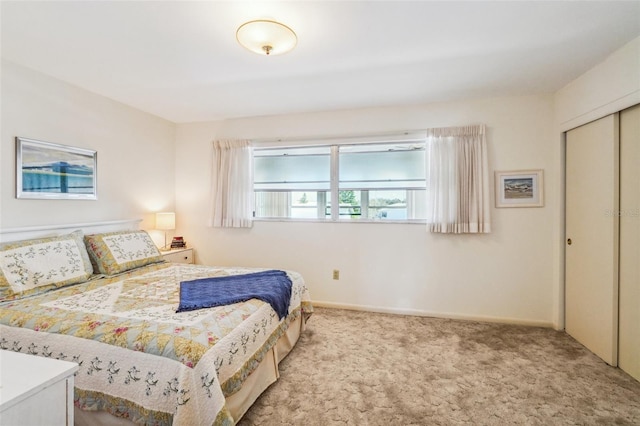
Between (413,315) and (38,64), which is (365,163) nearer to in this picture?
(413,315)

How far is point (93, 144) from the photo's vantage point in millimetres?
3209

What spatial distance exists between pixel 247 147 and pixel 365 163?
1577 mm

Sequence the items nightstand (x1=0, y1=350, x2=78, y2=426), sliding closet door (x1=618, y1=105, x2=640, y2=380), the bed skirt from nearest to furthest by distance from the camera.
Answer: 1. nightstand (x1=0, y1=350, x2=78, y2=426)
2. the bed skirt
3. sliding closet door (x1=618, y1=105, x2=640, y2=380)

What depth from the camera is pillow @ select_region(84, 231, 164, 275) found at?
9.20 ft

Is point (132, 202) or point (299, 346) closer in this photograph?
point (299, 346)

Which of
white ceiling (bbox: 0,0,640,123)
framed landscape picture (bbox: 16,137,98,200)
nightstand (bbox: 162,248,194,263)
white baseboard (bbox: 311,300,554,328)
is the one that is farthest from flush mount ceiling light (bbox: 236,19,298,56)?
white baseboard (bbox: 311,300,554,328)

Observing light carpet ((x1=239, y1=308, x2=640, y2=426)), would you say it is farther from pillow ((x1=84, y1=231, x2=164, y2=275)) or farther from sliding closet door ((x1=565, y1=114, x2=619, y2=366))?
pillow ((x1=84, y1=231, x2=164, y2=275))

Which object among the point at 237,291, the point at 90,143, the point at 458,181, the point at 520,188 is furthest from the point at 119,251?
the point at 520,188

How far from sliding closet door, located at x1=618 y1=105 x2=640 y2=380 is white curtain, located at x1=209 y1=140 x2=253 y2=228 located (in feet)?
12.1

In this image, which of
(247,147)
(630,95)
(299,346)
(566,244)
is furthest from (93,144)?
(566,244)

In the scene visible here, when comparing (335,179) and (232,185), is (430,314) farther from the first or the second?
(232,185)

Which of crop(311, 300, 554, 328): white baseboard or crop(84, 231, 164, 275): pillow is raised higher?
crop(84, 231, 164, 275): pillow

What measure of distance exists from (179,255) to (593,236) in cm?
447

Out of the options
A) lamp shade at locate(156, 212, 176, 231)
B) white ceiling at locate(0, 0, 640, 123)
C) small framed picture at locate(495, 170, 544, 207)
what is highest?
white ceiling at locate(0, 0, 640, 123)
